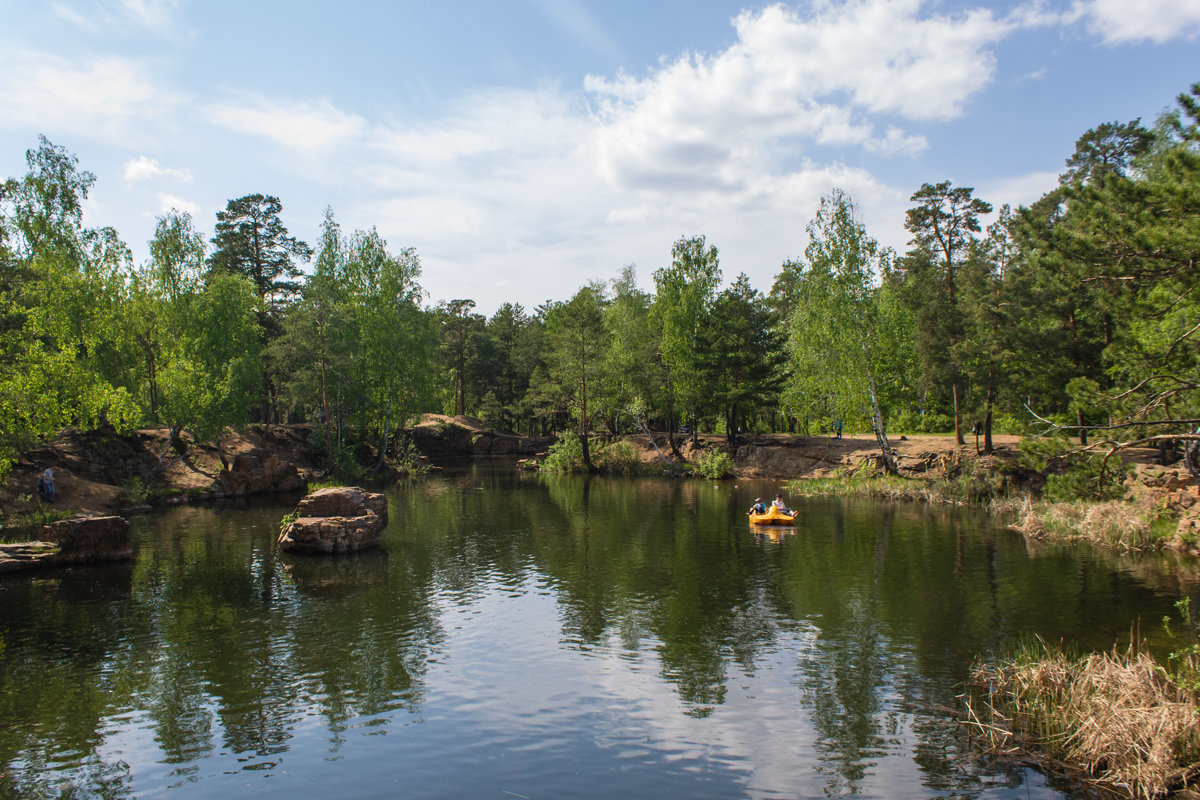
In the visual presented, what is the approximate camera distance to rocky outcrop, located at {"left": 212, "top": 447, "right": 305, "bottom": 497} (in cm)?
4609

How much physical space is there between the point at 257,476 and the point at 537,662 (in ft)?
123

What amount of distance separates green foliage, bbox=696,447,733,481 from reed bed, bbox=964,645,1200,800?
4591 centimetres

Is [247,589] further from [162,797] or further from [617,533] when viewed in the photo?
[617,533]

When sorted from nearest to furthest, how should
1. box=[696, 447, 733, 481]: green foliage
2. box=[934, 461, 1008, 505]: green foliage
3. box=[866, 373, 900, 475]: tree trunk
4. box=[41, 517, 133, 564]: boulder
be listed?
box=[41, 517, 133, 564]: boulder
box=[934, 461, 1008, 505]: green foliage
box=[866, 373, 900, 475]: tree trunk
box=[696, 447, 733, 481]: green foliage

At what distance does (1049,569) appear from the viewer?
23.5 metres

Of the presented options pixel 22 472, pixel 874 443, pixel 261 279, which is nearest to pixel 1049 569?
pixel 874 443

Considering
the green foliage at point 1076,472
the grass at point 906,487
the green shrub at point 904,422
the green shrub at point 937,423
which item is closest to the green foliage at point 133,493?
the grass at point 906,487

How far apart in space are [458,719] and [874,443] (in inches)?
1929

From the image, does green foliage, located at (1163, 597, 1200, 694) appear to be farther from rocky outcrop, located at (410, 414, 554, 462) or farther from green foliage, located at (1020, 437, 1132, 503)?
rocky outcrop, located at (410, 414, 554, 462)

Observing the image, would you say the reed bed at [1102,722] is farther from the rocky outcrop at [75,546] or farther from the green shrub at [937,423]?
the green shrub at [937,423]

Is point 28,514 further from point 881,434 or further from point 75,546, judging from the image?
point 881,434

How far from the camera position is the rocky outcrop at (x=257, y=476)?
4609cm

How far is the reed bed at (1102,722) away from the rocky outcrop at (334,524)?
22069 mm

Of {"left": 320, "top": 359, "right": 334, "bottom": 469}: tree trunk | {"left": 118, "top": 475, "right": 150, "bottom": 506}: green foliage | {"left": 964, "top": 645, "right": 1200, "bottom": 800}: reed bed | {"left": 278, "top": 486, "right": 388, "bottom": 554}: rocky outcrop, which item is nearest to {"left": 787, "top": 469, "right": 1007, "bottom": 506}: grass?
{"left": 278, "top": 486, "right": 388, "bottom": 554}: rocky outcrop
